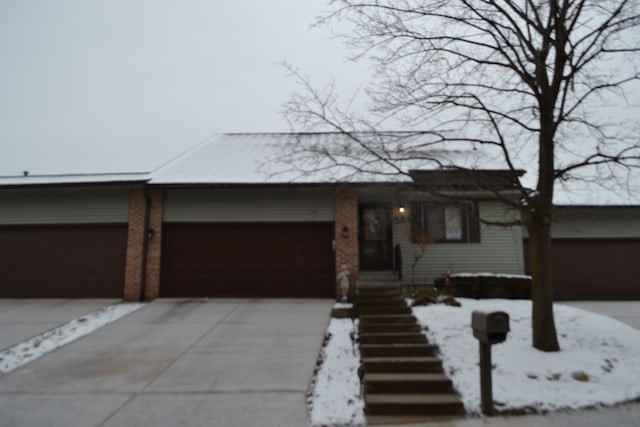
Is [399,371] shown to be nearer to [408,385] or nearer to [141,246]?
[408,385]

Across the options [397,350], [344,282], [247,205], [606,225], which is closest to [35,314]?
[247,205]

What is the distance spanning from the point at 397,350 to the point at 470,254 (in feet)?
22.2

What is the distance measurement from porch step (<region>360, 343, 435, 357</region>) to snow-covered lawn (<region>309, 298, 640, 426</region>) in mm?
198

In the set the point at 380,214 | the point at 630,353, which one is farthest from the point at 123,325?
the point at 630,353

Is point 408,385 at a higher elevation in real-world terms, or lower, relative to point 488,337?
lower

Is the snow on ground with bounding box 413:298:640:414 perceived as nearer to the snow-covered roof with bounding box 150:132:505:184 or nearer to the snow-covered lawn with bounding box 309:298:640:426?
the snow-covered lawn with bounding box 309:298:640:426

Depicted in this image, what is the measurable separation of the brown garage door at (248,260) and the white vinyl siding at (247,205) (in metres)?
0.23

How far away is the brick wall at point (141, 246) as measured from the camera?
36.7 ft

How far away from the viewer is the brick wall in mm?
11180

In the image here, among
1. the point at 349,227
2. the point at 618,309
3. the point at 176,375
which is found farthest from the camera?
the point at 349,227

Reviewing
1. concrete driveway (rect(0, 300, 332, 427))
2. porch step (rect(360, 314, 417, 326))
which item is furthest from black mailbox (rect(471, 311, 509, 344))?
porch step (rect(360, 314, 417, 326))

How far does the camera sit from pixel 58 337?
316 inches

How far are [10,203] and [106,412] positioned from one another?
10628 mm

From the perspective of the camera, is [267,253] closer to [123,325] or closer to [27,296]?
[123,325]
